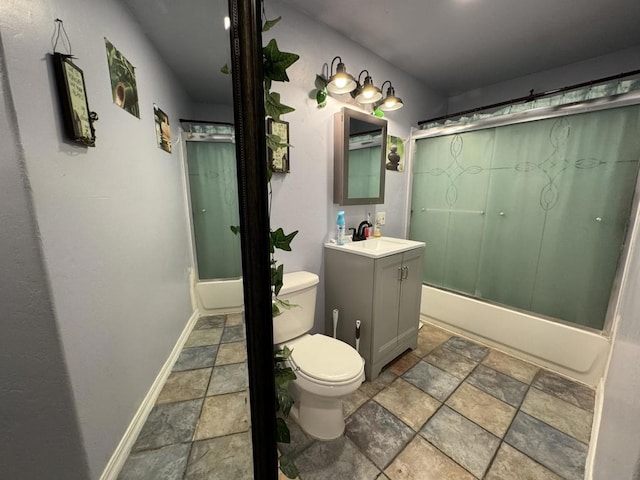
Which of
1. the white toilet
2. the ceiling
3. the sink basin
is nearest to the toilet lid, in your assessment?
the white toilet

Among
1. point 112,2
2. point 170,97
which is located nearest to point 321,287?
point 170,97

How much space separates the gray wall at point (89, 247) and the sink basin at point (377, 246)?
112cm

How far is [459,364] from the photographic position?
6.11ft

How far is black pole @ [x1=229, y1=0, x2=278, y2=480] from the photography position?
1.62 feet

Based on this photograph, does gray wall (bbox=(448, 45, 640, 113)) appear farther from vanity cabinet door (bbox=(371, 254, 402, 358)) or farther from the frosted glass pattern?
vanity cabinet door (bbox=(371, 254, 402, 358))

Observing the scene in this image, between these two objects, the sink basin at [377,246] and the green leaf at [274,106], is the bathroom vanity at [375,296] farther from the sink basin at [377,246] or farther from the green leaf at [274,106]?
the green leaf at [274,106]

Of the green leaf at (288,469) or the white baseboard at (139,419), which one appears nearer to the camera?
the white baseboard at (139,419)

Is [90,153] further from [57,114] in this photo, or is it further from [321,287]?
[321,287]

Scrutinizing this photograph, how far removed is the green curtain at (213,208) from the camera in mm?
673

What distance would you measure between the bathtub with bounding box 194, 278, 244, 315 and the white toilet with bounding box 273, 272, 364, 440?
651mm

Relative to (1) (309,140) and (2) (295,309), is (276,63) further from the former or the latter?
(2) (295,309)

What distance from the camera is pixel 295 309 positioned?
57.4 inches

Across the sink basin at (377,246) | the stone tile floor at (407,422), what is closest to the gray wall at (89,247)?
the stone tile floor at (407,422)

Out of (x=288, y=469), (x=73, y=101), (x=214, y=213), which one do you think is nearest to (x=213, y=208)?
(x=214, y=213)
